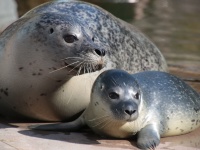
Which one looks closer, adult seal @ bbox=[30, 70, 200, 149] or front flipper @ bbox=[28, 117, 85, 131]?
adult seal @ bbox=[30, 70, 200, 149]

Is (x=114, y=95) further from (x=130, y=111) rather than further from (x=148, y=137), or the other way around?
(x=148, y=137)

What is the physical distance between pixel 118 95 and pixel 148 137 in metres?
0.38

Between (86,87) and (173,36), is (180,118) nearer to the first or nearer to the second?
(86,87)

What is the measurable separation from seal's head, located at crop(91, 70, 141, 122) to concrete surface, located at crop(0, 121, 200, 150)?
0.89ft

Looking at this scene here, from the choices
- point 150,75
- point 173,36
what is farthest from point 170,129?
point 173,36

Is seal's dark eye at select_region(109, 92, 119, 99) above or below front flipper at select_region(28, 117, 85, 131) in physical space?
above

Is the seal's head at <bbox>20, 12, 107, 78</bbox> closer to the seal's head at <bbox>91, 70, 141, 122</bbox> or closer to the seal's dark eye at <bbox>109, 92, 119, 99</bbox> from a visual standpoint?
the seal's head at <bbox>91, 70, 141, 122</bbox>

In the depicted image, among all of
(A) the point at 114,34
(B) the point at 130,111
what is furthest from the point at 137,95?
(A) the point at 114,34

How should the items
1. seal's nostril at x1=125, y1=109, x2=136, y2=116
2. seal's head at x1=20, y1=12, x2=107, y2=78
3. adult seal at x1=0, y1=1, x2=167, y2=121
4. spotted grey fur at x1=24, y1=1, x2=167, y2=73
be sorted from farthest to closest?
spotted grey fur at x1=24, y1=1, x2=167, y2=73 → adult seal at x1=0, y1=1, x2=167, y2=121 → seal's head at x1=20, y1=12, x2=107, y2=78 → seal's nostril at x1=125, y1=109, x2=136, y2=116

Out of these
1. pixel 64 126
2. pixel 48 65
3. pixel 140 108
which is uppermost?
pixel 48 65

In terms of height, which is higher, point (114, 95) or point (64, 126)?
point (114, 95)

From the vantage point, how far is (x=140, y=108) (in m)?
5.46

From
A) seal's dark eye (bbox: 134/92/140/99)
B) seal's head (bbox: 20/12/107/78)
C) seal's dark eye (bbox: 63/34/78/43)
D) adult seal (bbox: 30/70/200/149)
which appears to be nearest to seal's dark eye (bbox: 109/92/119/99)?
adult seal (bbox: 30/70/200/149)

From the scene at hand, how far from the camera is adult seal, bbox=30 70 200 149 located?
5.27 meters
